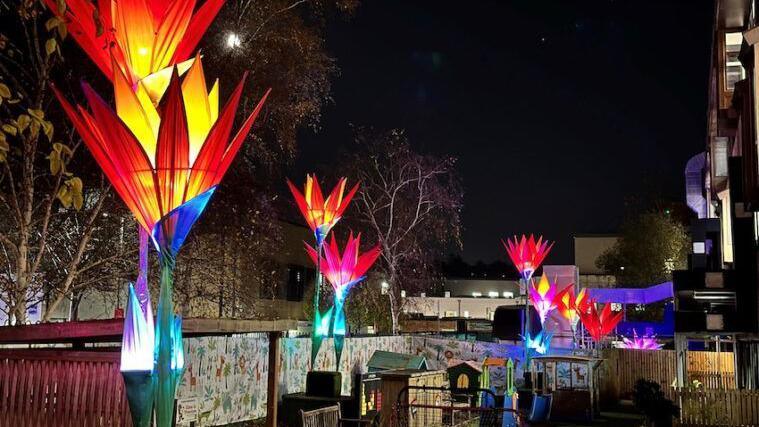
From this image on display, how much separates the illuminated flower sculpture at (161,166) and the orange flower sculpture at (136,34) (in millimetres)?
357

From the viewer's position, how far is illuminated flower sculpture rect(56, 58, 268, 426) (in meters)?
6.27

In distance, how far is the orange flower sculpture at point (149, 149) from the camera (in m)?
6.31

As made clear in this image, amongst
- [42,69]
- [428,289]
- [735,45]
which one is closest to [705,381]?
[735,45]

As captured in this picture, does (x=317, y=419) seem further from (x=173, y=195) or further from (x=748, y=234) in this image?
(x=748, y=234)

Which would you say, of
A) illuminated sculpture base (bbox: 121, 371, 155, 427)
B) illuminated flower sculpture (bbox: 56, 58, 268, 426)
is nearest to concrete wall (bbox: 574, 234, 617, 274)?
illuminated flower sculpture (bbox: 56, 58, 268, 426)

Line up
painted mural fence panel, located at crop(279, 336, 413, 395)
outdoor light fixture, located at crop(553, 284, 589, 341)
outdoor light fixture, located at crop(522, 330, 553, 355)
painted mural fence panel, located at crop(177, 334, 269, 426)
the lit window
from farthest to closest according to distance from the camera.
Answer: outdoor light fixture, located at crop(553, 284, 589, 341) → outdoor light fixture, located at crop(522, 330, 553, 355) → the lit window → painted mural fence panel, located at crop(279, 336, 413, 395) → painted mural fence panel, located at crop(177, 334, 269, 426)

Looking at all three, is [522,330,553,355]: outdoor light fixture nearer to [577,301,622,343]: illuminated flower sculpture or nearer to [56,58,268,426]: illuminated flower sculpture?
[577,301,622,343]: illuminated flower sculpture

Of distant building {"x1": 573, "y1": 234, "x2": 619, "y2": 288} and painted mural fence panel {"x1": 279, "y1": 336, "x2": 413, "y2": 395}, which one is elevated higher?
distant building {"x1": 573, "y1": 234, "x2": 619, "y2": 288}

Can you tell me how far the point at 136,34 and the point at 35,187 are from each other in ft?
20.8

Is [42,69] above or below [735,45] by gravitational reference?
below

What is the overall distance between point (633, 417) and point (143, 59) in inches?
723

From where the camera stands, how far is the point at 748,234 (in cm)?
1480

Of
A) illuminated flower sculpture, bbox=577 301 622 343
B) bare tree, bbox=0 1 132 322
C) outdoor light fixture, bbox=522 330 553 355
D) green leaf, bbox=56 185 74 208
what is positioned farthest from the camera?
illuminated flower sculpture, bbox=577 301 622 343

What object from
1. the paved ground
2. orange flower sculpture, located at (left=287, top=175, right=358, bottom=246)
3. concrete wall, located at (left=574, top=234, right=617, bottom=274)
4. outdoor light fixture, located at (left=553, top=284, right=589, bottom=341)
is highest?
concrete wall, located at (left=574, top=234, right=617, bottom=274)
